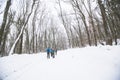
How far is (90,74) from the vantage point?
20.1 feet

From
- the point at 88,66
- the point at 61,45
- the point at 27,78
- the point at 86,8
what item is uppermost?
the point at 86,8

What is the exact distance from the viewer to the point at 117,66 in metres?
6.59

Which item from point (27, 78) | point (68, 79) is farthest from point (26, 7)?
point (68, 79)

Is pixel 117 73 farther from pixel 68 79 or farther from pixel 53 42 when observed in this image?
pixel 53 42

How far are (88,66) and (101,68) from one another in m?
0.76

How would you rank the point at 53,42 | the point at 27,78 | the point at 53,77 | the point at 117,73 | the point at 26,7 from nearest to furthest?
the point at 117,73 < the point at 53,77 < the point at 27,78 < the point at 26,7 < the point at 53,42

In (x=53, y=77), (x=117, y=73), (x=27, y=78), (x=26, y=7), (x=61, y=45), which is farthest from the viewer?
(x=61, y=45)

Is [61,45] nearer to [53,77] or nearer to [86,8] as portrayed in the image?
[86,8]

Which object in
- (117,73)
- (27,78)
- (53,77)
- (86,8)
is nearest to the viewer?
(117,73)

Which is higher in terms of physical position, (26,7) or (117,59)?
(26,7)

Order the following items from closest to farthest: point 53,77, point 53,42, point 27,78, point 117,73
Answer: point 117,73, point 53,77, point 27,78, point 53,42

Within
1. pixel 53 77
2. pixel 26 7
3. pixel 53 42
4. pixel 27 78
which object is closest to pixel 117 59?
pixel 53 77

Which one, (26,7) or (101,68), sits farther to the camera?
(26,7)

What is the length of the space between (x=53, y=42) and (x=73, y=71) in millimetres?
52065
